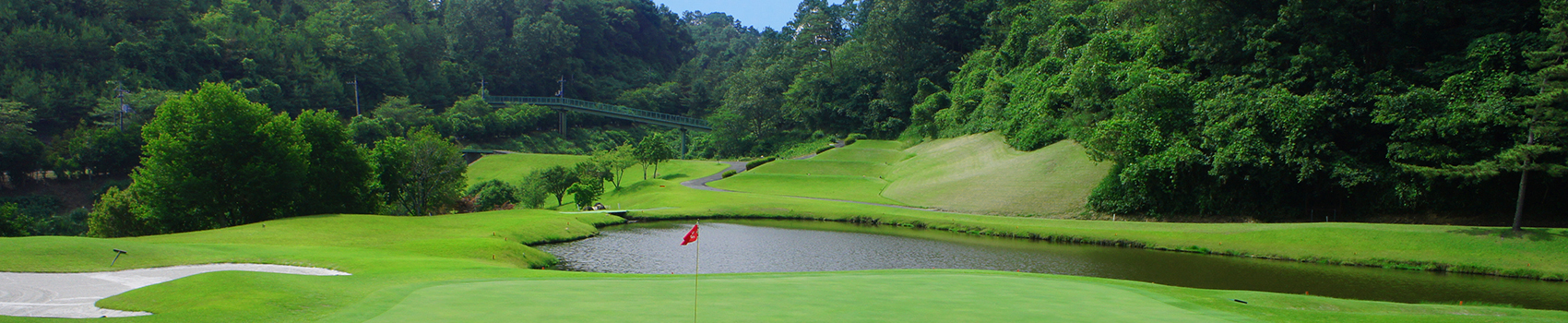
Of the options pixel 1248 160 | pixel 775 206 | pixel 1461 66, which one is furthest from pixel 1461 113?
pixel 775 206

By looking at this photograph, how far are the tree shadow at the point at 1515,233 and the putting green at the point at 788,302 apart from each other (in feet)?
74.3

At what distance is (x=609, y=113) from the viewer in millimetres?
115062

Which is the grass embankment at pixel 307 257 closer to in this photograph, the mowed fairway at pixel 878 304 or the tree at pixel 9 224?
the mowed fairway at pixel 878 304

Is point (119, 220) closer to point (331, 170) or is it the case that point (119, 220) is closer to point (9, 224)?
point (9, 224)

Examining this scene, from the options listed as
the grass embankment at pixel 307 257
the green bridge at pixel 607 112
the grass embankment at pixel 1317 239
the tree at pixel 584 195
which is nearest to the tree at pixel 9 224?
the grass embankment at pixel 307 257

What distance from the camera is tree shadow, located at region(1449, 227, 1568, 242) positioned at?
95.9 feet

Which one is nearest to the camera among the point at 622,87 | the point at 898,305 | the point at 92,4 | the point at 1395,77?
the point at 898,305

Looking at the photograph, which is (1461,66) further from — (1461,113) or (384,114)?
(384,114)

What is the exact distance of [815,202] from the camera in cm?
5481

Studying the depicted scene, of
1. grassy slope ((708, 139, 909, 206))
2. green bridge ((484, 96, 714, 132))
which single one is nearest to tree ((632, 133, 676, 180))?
grassy slope ((708, 139, 909, 206))

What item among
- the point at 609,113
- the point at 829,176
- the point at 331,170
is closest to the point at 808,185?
the point at 829,176

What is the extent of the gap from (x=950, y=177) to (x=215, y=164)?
4599 centimetres

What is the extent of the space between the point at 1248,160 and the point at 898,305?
3190 cm

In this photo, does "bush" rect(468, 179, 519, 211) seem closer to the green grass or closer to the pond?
the green grass
